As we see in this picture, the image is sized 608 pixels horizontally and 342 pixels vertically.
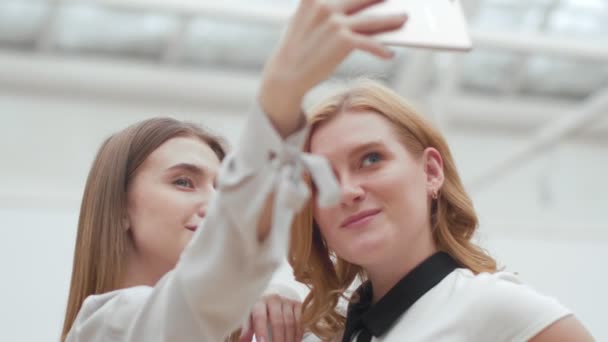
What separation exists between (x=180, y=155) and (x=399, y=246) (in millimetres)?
804

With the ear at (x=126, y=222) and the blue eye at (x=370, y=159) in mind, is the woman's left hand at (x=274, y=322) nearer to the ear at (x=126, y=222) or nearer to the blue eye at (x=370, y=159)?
the ear at (x=126, y=222)

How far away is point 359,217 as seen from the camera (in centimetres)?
257

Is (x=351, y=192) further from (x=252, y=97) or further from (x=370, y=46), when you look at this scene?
(x=252, y=97)

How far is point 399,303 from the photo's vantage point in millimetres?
2691

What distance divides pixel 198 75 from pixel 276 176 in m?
9.55

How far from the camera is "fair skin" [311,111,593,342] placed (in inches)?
101

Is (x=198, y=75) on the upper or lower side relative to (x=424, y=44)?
lower

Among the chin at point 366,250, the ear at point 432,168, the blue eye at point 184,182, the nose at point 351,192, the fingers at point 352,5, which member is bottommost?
the chin at point 366,250

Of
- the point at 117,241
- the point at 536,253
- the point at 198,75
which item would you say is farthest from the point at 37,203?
the point at 117,241

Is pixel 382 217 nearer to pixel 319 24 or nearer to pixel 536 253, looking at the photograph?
pixel 319 24

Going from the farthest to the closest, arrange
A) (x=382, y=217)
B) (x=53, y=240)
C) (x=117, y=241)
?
(x=53, y=240) → (x=117, y=241) → (x=382, y=217)

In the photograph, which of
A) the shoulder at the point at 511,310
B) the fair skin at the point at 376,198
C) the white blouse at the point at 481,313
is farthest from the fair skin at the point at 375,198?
the shoulder at the point at 511,310

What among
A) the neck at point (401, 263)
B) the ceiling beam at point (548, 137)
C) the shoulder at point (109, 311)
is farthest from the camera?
the ceiling beam at point (548, 137)

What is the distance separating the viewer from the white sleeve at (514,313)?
2.38 meters
